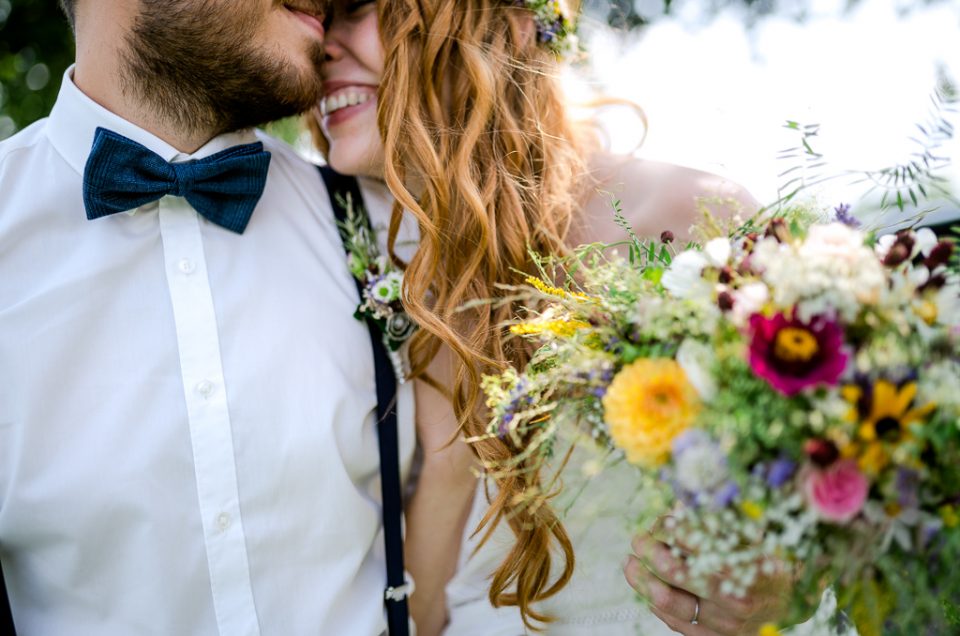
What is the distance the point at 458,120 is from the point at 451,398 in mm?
782

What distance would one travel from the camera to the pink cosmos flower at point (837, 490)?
1.01m

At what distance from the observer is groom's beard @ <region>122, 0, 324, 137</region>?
194 cm

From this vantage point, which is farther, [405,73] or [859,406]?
[405,73]

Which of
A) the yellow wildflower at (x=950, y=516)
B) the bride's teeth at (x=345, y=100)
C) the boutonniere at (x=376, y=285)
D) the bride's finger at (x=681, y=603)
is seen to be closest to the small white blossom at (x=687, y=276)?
the yellow wildflower at (x=950, y=516)

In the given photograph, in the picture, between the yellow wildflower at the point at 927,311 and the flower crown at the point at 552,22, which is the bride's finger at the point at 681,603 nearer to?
the yellow wildflower at the point at 927,311

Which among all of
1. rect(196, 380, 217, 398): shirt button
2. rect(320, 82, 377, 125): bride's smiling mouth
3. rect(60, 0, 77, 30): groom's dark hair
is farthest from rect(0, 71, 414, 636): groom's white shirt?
rect(320, 82, 377, 125): bride's smiling mouth

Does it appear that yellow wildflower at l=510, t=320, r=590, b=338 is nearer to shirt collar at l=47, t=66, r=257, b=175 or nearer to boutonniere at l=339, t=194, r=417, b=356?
boutonniere at l=339, t=194, r=417, b=356

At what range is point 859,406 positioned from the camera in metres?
1.03

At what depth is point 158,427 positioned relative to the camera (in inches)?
70.7

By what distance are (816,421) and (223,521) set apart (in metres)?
1.34

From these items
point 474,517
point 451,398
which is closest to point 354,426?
point 451,398

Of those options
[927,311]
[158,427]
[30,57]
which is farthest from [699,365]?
[30,57]

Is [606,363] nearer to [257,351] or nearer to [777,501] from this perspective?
[777,501]

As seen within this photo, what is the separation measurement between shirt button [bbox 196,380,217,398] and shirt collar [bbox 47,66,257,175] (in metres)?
0.61
